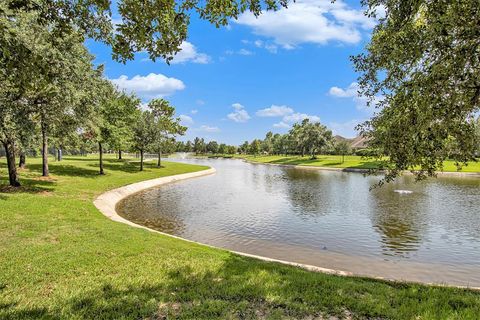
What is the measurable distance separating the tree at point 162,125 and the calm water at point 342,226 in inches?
770

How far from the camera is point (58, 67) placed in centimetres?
1852

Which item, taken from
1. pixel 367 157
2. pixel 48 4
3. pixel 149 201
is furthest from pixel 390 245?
pixel 149 201

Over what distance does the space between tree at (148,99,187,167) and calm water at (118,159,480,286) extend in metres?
19.6

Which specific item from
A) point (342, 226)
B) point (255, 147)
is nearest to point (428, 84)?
point (342, 226)

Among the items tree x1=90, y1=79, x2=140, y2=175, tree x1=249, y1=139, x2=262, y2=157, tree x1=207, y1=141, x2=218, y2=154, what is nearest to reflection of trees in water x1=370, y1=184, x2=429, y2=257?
tree x1=90, y1=79, x2=140, y2=175

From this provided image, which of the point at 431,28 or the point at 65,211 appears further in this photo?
the point at 65,211

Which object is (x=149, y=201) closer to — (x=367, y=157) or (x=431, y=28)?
(x=367, y=157)

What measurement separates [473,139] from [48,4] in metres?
10.2

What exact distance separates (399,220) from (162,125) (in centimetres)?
4041

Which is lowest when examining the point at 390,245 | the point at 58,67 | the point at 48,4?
the point at 390,245

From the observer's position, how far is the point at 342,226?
1967 centimetres

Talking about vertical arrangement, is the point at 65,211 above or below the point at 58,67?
below

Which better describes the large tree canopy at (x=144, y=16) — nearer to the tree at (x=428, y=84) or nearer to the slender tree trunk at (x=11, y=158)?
the tree at (x=428, y=84)

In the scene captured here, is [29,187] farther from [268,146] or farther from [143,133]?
[268,146]
